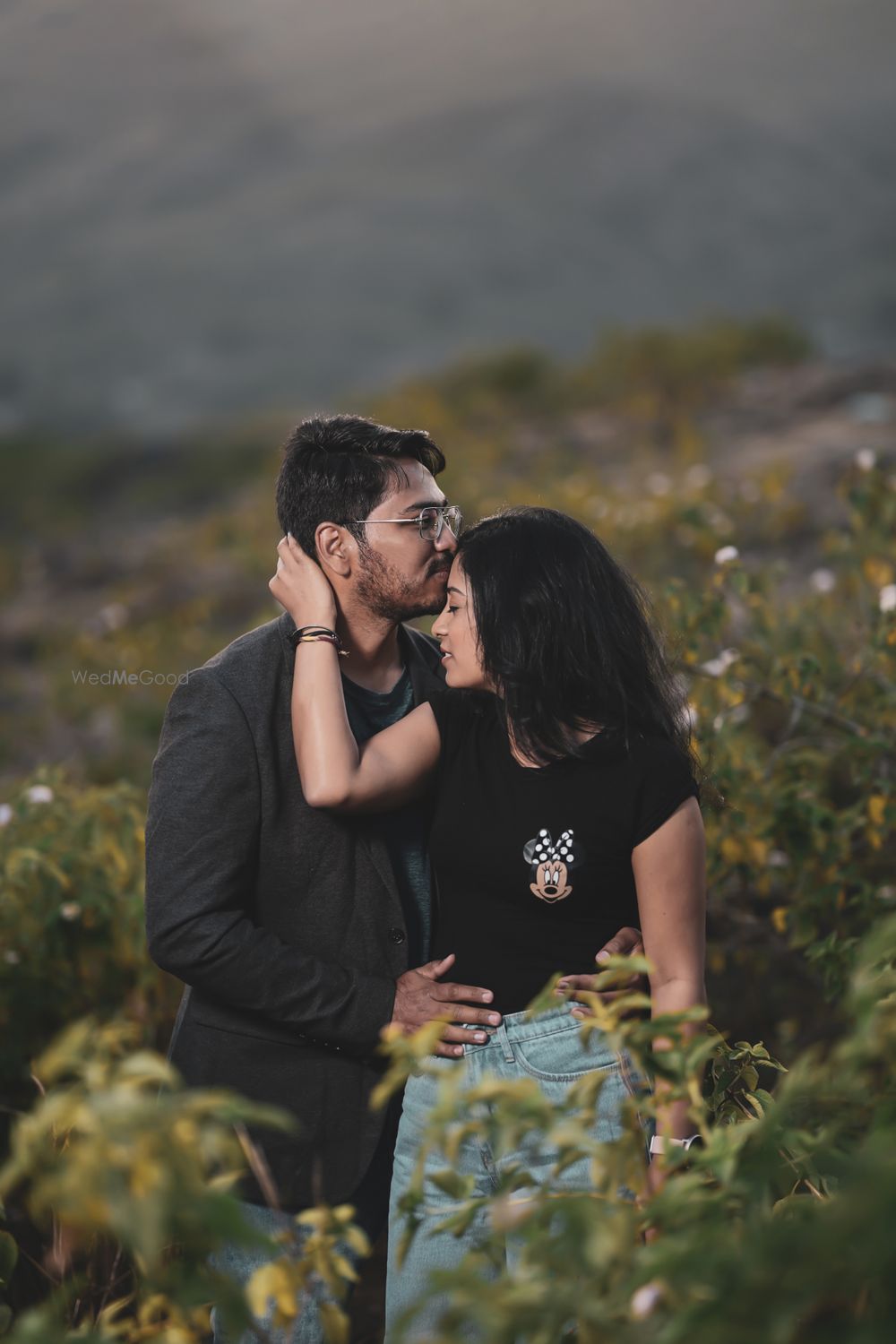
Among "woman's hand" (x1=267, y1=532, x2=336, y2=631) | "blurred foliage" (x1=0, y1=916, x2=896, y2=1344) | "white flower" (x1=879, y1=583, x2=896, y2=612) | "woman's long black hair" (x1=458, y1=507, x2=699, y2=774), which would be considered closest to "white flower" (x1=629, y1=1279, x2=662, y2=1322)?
"blurred foliage" (x1=0, y1=916, x2=896, y2=1344)

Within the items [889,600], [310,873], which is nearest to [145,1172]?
[310,873]

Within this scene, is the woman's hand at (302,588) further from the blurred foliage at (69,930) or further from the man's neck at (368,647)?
the blurred foliage at (69,930)

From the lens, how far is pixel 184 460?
18.5m

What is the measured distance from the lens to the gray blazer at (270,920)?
202 centimetres

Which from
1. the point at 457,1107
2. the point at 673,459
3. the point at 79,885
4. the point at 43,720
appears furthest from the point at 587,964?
the point at 673,459

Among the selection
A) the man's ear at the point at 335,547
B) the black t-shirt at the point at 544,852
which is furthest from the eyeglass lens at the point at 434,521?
the black t-shirt at the point at 544,852

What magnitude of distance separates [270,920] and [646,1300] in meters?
1.20

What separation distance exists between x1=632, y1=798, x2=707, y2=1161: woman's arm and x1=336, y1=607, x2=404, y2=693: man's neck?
0.67m

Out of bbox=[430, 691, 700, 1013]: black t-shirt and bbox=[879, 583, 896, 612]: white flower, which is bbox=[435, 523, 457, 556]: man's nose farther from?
bbox=[879, 583, 896, 612]: white flower

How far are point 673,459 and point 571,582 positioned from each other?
9.35m

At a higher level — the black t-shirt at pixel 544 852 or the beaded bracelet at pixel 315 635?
the beaded bracelet at pixel 315 635

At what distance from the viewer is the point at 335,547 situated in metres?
2.26

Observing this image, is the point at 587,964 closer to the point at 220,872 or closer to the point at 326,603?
the point at 220,872

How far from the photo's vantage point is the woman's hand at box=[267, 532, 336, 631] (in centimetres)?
213
